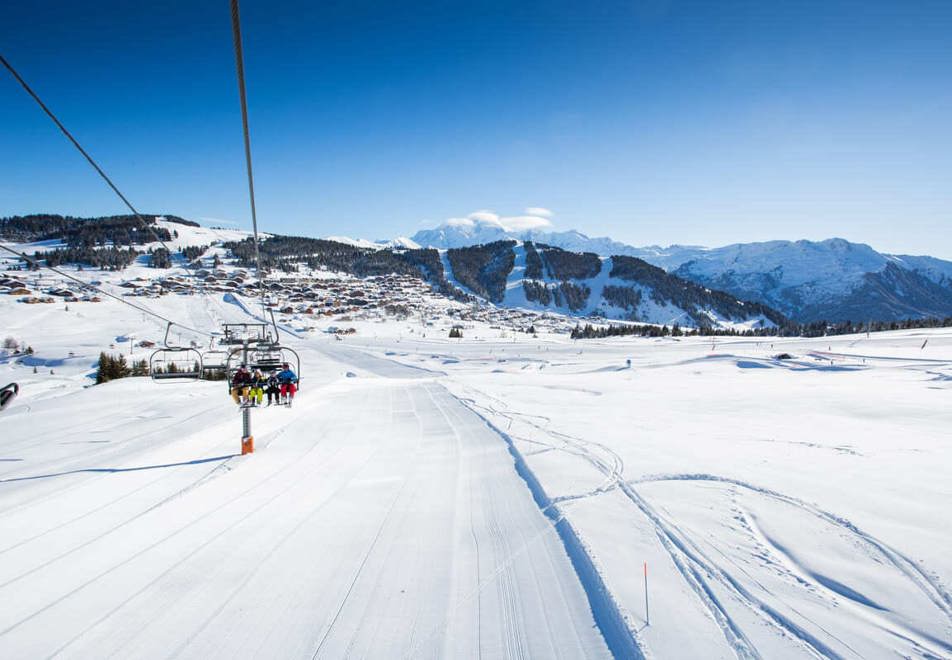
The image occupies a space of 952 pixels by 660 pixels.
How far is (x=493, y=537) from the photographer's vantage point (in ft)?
17.8

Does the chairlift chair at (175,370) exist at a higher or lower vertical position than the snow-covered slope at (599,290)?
lower

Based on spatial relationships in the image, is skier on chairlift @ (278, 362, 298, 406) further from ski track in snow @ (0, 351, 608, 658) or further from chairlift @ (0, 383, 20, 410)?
chairlift @ (0, 383, 20, 410)

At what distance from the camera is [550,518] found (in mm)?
5828

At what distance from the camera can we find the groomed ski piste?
11.9 ft

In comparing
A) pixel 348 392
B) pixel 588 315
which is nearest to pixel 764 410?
pixel 348 392

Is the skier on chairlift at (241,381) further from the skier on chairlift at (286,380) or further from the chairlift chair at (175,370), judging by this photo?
the chairlift chair at (175,370)

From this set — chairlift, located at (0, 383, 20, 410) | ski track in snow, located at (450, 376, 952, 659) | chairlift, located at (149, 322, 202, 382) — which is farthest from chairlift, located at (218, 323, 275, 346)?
ski track in snow, located at (450, 376, 952, 659)

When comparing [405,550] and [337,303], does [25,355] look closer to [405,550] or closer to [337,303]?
[405,550]

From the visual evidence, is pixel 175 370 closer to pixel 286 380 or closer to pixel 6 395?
pixel 286 380

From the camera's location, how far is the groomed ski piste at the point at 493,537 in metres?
3.62

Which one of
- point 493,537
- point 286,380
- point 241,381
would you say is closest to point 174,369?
point 286,380

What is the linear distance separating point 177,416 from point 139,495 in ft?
32.7

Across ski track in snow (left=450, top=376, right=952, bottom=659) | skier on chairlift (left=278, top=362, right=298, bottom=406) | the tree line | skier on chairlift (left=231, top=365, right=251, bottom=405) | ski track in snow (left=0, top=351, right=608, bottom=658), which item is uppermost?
skier on chairlift (left=231, top=365, right=251, bottom=405)

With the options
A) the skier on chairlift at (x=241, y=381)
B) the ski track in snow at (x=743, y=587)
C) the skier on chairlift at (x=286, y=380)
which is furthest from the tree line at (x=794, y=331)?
the ski track in snow at (x=743, y=587)
